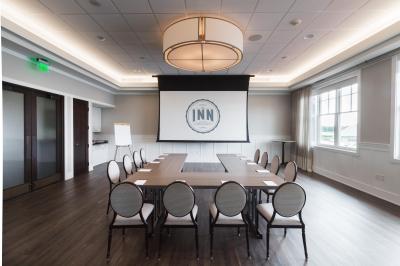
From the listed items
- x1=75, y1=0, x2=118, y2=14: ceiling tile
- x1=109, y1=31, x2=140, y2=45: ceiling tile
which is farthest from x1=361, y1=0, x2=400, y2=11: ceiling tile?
x1=109, y1=31, x2=140, y2=45: ceiling tile

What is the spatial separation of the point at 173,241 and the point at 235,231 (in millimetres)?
917

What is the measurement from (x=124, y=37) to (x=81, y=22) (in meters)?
0.83

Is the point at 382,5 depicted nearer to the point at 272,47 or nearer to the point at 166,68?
the point at 272,47

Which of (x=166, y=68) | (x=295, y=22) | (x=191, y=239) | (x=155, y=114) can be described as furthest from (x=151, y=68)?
(x=191, y=239)

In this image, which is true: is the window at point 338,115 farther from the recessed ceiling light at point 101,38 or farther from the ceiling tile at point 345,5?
the recessed ceiling light at point 101,38

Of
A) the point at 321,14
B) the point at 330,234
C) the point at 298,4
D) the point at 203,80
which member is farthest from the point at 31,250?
the point at 203,80

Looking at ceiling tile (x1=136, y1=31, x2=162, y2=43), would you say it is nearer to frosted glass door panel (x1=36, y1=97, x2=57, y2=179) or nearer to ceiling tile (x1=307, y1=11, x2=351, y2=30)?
ceiling tile (x1=307, y1=11, x2=351, y2=30)

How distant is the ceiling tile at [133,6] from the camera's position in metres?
3.31

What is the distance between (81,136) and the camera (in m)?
6.88

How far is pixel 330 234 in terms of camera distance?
3.19 meters

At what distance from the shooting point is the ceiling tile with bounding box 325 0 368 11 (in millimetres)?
3317

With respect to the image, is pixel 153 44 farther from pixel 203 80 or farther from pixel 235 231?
pixel 235 231

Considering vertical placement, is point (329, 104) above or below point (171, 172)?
above

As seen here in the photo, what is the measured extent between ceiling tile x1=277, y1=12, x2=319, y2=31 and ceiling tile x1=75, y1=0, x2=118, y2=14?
2.80m
